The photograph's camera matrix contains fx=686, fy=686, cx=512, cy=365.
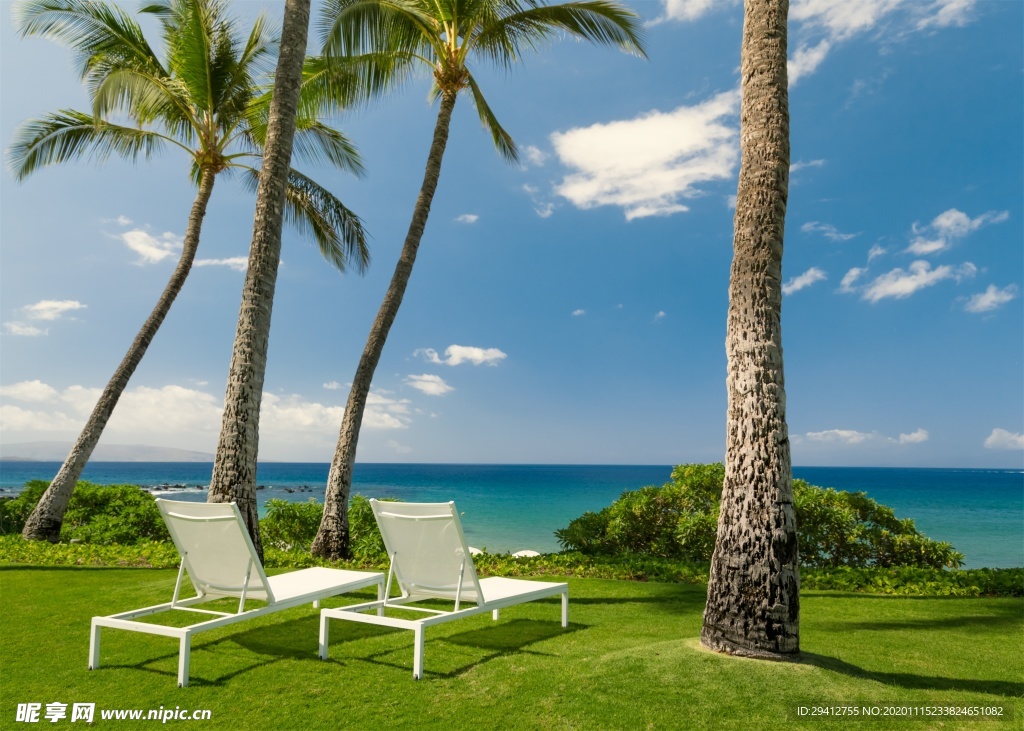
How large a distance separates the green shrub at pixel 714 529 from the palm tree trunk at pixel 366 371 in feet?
12.0

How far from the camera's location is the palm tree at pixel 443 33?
33.9 ft

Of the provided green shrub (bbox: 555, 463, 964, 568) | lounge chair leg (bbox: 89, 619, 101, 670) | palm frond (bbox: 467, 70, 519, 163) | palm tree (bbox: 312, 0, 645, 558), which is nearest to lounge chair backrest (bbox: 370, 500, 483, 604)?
lounge chair leg (bbox: 89, 619, 101, 670)

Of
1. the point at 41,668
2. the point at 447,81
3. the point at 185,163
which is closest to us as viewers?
the point at 41,668

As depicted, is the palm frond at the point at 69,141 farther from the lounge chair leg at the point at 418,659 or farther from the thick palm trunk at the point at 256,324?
the lounge chair leg at the point at 418,659

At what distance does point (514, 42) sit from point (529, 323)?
53.1m

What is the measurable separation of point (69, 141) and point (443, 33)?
25.3 feet

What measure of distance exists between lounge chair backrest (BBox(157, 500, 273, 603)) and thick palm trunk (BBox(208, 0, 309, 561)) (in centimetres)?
213

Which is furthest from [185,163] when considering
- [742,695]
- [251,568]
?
[742,695]

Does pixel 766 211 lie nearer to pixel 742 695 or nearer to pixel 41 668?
pixel 742 695

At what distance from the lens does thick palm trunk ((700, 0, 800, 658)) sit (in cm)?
418

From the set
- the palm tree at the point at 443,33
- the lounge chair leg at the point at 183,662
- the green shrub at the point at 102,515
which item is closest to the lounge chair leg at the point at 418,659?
the lounge chair leg at the point at 183,662

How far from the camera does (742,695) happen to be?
364 cm

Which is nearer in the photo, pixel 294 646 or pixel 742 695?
pixel 742 695

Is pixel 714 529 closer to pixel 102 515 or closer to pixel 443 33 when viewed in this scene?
pixel 443 33
